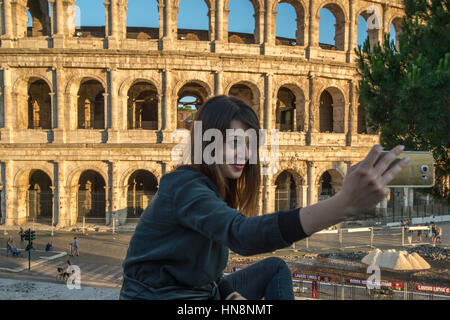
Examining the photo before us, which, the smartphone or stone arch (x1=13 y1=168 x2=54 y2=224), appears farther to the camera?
stone arch (x1=13 y1=168 x2=54 y2=224)

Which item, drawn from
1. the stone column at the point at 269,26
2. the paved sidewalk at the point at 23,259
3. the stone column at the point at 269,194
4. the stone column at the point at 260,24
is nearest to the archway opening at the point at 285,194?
the stone column at the point at 269,194

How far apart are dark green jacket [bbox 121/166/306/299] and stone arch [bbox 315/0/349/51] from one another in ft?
69.0

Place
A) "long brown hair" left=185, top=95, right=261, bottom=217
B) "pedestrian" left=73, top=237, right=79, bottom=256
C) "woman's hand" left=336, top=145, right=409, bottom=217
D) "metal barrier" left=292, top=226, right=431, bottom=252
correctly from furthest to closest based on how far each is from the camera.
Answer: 1. "metal barrier" left=292, top=226, right=431, bottom=252
2. "pedestrian" left=73, top=237, right=79, bottom=256
3. "long brown hair" left=185, top=95, right=261, bottom=217
4. "woman's hand" left=336, top=145, right=409, bottom=217

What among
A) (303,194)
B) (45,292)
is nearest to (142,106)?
(303,194)

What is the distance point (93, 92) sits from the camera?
21984 mm

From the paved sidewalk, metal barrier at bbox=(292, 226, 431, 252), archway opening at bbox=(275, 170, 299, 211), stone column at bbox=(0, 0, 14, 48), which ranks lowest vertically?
metal barrier at bbox=(292, 226, 431, 252)

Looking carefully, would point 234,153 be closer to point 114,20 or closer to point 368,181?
point 368,181

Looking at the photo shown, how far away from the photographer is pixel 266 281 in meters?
1.93

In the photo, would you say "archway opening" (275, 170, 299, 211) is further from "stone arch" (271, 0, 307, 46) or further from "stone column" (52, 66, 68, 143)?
"stone column" (52, 66, 68, 143)

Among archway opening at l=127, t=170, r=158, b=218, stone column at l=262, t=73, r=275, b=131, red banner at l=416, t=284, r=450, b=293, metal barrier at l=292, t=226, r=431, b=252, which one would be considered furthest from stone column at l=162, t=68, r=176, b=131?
red banner at l=416, t=284, r=450, b=293

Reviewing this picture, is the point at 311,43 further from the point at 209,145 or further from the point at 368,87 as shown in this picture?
the point at 209,145

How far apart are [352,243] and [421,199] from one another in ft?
41.9

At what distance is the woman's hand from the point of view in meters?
1.08

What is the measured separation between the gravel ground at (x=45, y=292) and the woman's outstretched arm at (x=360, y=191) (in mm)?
9001
